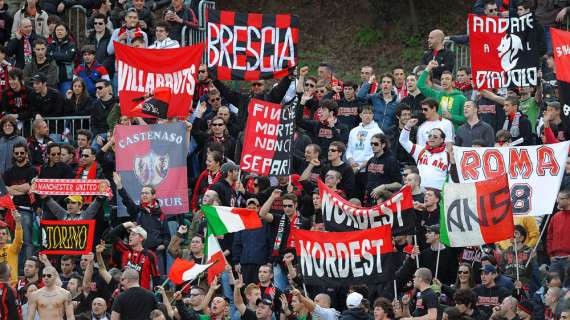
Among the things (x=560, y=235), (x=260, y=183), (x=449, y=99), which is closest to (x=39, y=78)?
(x=260, y=183)

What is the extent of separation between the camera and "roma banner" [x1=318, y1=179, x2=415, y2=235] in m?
24.8

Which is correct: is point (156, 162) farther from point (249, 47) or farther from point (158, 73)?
point (249, 47)

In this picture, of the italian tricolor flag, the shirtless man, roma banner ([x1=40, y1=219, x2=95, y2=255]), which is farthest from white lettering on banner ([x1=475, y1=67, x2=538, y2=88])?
the shirtless man

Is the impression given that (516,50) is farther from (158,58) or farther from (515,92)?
(158,58)

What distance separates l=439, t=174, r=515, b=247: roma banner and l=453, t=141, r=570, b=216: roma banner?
57 centimetres

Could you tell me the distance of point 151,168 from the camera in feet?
92.1

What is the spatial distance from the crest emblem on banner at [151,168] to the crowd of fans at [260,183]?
0.31 metres

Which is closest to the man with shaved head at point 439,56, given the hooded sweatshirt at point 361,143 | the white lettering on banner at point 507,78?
the white lettering on banner at point 507,78

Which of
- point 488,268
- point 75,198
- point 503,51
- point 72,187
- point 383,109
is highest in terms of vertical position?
point 503,51

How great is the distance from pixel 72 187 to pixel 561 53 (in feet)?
23.4

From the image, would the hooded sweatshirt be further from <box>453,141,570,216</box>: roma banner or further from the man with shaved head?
<box>453,141,570,216</box>: roma banner

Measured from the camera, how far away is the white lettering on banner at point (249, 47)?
2855 cm

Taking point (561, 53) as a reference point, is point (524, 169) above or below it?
below

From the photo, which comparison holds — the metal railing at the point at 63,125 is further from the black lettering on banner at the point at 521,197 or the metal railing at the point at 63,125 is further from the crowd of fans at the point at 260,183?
the black lettering on banner at the point at 521,197
